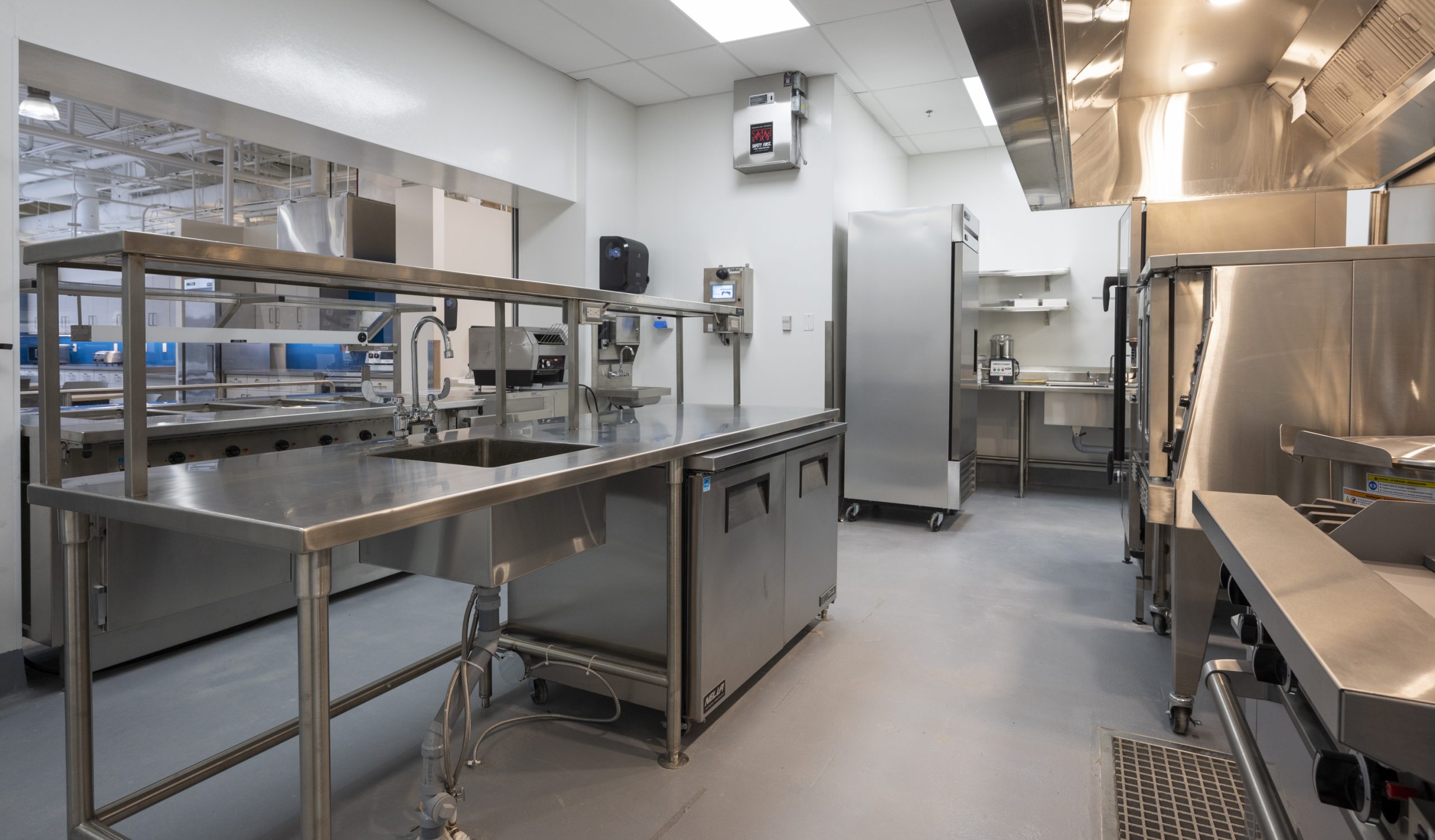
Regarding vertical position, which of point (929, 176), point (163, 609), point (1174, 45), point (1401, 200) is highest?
point (929, 176)

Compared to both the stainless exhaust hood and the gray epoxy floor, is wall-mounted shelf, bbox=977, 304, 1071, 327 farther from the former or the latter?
the gray epoxy floor

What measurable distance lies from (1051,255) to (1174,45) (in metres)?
4.11

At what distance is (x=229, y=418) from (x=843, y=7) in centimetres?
348

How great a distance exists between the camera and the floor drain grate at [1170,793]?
5.76ft

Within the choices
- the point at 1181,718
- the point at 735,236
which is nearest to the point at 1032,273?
the point at 735,236

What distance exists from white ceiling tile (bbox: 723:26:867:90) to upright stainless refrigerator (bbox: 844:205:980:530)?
0.93 meters

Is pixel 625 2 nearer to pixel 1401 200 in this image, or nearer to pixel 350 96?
pixel 350 96

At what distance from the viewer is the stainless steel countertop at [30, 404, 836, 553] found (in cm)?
117

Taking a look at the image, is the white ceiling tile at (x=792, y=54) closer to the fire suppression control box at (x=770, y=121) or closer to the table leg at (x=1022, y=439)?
the fire suppression control box at (x=770, y=121)

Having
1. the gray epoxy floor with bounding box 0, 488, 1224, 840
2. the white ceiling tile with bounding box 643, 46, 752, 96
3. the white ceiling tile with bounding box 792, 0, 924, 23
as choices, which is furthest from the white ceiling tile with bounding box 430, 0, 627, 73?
the gray epoxy floor with bounding box 0, 488, 1224, 840

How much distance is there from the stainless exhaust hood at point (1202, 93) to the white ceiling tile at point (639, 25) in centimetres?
229

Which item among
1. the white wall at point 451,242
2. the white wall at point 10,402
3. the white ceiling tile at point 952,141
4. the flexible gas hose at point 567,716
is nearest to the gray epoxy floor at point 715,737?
the flexible gas hose at point 567,716

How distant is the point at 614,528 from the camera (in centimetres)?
226

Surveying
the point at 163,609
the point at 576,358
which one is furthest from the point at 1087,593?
the point at 163,609
